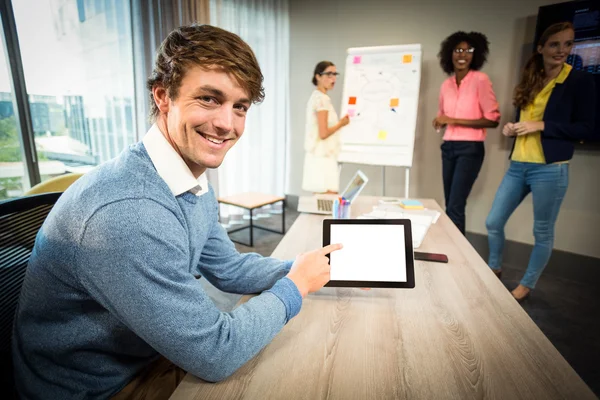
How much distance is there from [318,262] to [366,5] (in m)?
3.32

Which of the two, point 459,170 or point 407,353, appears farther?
point 459,170

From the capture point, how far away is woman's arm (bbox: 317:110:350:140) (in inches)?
109

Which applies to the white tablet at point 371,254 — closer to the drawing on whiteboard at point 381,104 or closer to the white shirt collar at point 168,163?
the white shirt collar at point 168,163

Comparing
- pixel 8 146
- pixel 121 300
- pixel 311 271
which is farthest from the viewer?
pixel 8 146

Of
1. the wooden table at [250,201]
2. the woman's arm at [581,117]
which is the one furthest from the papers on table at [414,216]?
the wooden table at [250,201]

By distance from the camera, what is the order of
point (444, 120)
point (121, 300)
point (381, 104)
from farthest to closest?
point (381, 104) → point (444, 120) → point (121, 300)

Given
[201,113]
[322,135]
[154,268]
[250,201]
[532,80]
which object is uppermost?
[532,80]

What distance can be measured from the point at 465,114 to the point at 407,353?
2.21m

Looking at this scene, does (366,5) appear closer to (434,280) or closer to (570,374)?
(434,280)

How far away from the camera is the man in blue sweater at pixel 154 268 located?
55 centimetres

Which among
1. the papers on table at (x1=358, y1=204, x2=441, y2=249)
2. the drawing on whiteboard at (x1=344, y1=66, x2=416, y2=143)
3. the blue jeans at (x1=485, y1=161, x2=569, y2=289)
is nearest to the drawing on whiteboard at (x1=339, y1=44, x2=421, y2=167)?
the drawing on whiteboard at (x1=344, y1=66, x2=416, y2=143)

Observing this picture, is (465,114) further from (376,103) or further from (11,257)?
(11,257)

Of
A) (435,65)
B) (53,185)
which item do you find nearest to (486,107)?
(435,65)

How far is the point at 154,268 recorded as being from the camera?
554 mm
